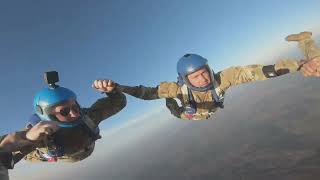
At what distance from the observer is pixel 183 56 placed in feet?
32.6

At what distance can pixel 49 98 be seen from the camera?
757cm

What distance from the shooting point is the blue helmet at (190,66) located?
30.8 feet

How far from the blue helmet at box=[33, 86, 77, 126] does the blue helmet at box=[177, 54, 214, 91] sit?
3.18 metres

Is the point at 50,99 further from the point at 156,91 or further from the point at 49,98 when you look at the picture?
the point at 156,91

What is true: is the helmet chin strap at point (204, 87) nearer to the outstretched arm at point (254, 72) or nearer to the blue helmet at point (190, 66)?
the blue helmet at point (190, 66)

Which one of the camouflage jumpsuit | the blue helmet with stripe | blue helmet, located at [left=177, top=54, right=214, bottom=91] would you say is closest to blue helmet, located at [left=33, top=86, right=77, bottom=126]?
the blue helmet with stripe

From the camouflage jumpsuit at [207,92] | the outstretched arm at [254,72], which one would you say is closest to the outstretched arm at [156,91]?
the camouflage jumpsuit at [207,92]

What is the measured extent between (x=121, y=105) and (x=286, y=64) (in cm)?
424

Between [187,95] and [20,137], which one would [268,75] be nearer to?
[187,95]

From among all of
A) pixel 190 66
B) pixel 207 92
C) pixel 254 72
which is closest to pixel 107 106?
pixel 190 66

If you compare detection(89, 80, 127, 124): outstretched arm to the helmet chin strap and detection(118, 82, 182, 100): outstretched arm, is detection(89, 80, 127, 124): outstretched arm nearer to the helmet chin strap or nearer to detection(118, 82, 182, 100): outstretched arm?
detection(118, 82, 182, 100): outstretched arm

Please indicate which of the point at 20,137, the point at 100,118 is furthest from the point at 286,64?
the point at 20,137

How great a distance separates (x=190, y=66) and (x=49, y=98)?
3904mm

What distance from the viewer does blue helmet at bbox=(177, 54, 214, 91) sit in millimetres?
9383
